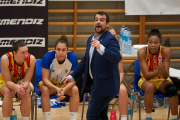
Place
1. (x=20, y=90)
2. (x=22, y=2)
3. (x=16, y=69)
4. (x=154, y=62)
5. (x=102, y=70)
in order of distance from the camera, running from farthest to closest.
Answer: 1. (x=22, y=2)
2. (x=154, y=62)
3. (x=16, y=69)
4. (x=20, y=90)
5. (x=102, y=70)

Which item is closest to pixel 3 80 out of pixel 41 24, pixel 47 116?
pixel 47 116

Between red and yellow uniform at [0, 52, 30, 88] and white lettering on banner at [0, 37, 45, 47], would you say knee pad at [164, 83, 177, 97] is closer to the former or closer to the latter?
red and yellow uniform at [0, 52, 30, 88]

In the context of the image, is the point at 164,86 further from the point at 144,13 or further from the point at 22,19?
the point at 22,19

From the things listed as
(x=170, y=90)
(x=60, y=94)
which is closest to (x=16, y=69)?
(x=60, y=94)

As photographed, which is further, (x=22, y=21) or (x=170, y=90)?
(x=22, y=21)

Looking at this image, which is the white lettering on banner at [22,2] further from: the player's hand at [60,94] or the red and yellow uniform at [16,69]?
the player's hand at [60,94]

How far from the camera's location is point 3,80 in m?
3.68

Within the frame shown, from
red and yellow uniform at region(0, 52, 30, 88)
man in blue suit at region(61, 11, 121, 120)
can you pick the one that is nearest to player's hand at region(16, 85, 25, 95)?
red and yellow uniform at region(0, 52, 30, 88)

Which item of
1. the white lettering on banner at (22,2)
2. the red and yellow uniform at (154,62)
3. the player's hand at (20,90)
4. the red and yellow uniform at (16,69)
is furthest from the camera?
the white lettering on banner at (22,2)

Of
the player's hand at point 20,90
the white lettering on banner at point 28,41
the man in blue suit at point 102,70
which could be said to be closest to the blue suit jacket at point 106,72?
the man in blue suit at point 102,70

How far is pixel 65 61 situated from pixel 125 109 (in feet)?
3.30

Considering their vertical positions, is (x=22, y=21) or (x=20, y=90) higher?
(x=22, y=21)

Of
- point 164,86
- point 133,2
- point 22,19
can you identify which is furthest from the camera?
point 133,2

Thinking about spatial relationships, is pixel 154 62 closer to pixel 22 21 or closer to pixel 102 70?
pixel 102 70
